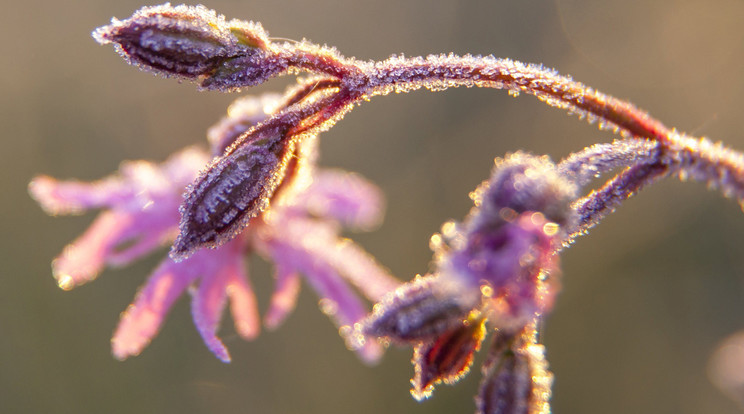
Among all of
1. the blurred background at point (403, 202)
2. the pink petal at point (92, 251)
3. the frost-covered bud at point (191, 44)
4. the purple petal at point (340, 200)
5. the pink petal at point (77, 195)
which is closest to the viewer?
the frost-covered bud at point (191, 44)

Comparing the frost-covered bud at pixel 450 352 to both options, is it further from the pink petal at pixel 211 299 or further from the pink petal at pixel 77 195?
the pink petal at pixel 77 195

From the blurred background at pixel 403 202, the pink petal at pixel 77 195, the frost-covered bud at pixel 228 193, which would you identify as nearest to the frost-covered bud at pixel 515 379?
the frost-covered bud at pixel 228 193

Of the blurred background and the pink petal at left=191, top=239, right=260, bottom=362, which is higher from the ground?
the blurred background

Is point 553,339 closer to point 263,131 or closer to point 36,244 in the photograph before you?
point 36,244

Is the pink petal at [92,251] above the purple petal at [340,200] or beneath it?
beneath

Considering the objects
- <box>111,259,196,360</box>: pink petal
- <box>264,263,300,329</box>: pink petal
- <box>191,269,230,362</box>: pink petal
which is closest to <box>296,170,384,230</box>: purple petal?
<box>264,263,300,329</box>: pink petal

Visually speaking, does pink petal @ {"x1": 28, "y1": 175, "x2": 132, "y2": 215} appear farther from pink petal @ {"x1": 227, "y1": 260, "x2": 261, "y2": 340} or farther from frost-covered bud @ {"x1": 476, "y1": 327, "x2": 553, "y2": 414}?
frost-covered bud @ {"x1": 476, "y1": 327, "x2": 553, "y2": 414}
